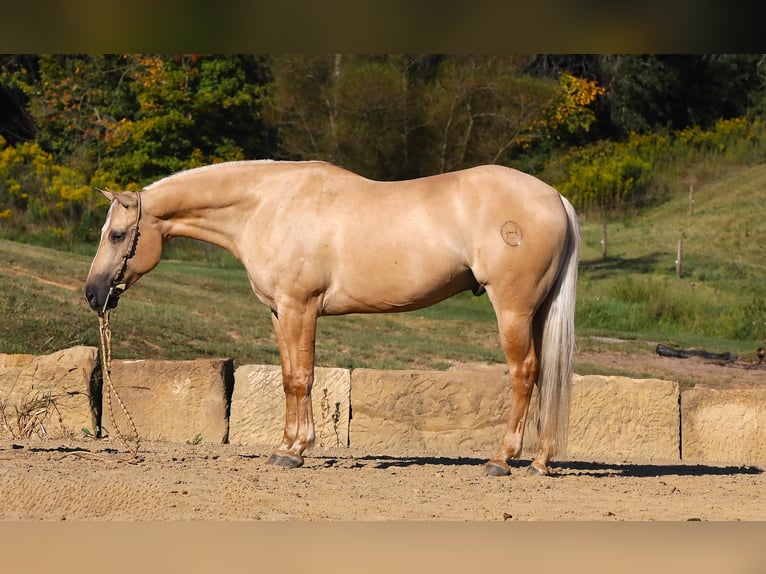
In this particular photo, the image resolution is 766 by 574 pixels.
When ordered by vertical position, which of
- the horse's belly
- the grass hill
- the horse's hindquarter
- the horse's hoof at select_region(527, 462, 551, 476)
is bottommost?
the grass hill

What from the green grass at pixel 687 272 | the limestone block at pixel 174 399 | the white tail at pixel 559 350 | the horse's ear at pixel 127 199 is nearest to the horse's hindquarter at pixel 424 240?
the white tail at pixel 559 350

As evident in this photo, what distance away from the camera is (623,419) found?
30.0ft

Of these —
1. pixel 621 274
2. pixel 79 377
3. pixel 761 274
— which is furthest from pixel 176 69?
pixel 79 377

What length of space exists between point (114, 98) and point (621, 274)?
44.8ft

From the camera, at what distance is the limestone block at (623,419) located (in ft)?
29.7

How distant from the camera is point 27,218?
76.2 ft

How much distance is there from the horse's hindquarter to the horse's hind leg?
25 centimetres

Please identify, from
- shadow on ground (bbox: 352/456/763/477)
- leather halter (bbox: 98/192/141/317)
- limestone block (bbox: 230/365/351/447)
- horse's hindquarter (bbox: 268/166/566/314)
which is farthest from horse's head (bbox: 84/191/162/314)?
shadow on ground (bbox: 352/456/763/477)

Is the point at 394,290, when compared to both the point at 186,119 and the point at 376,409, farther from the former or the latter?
the point at 186,119

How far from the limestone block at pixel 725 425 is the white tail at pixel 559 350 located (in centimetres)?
200

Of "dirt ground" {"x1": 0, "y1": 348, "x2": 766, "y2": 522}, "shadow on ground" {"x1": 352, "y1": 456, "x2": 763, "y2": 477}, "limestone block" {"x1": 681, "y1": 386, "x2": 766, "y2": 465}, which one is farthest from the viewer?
"limestone block" {"x1": 681, "y1": 386, "x2": 766, "y2": 465}

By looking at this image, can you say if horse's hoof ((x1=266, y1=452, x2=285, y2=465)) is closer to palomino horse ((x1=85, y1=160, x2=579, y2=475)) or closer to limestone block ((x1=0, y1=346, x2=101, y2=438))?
palomino horse ((x1=85, y1=160, x2=579, y2=475))

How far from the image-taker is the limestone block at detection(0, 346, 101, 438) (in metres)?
9.05

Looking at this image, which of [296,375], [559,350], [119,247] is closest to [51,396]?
[119,247]
